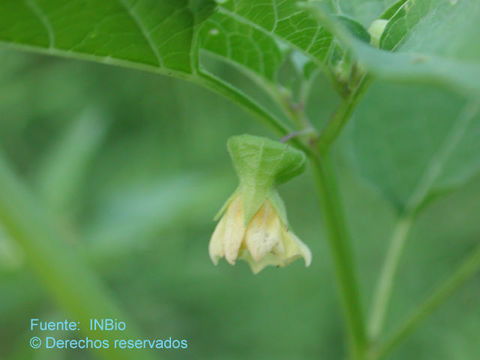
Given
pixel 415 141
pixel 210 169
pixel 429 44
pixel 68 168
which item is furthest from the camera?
pixel 210 169

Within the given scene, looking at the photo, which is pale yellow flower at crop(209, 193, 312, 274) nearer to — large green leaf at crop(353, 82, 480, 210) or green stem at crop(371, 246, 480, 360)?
green stem at crop(371, 246, 480, 360)

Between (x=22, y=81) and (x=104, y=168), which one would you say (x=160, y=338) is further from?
(x=22, y=81)

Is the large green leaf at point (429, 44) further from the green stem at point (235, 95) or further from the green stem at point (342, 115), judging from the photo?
the green stem at point (235, 95)

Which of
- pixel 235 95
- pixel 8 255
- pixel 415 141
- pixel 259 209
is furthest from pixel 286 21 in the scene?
pixel 8 255

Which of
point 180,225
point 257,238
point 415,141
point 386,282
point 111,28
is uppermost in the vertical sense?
point 111,28

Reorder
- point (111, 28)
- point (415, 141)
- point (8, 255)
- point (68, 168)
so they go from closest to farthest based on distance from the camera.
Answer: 1. point (111, 28)
2. point (415, 141)
3. point (8, 255)
4. point (68, 168)

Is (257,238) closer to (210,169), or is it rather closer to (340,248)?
(340,248)
